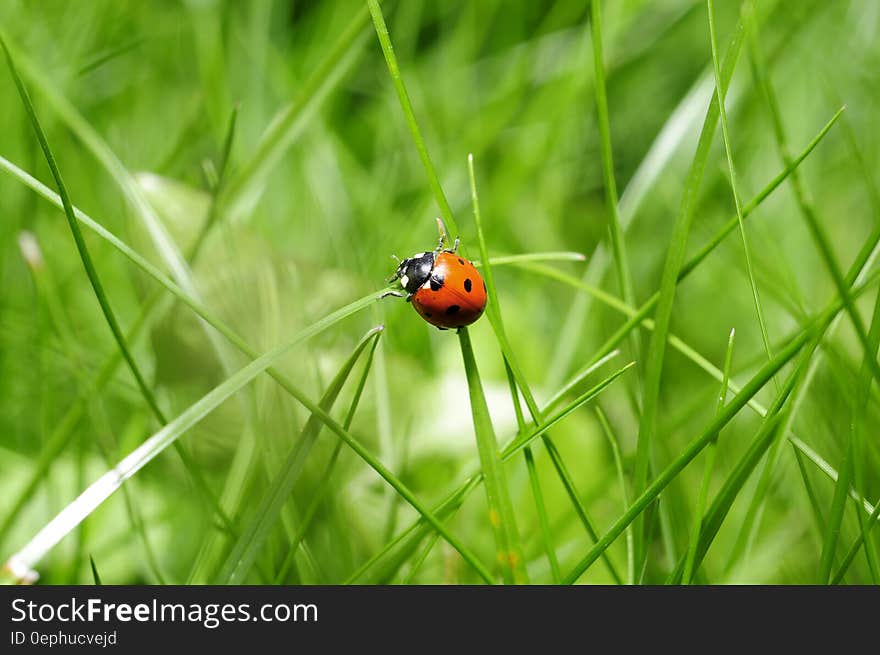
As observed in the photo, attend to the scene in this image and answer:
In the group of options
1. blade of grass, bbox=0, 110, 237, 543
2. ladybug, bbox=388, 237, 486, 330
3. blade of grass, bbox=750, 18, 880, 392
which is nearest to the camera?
blade of grass, bbox=750, 18, 880, 392

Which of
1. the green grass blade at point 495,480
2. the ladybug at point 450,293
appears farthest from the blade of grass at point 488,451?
the ladybug at point 450,293

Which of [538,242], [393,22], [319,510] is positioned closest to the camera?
[319,510]

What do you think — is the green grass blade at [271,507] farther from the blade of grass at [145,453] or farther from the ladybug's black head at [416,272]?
the ladybug's black head at [416,272]

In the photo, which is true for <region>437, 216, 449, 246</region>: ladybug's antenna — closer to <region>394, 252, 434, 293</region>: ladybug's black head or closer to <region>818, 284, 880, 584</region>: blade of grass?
<region>394, 252, 434, 293</region>: ladybug's black head

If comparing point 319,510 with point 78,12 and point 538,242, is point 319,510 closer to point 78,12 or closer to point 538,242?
point 538,242

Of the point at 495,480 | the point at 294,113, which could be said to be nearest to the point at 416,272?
the point at 294,113

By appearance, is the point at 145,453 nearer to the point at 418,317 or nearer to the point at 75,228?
the point at 75,228

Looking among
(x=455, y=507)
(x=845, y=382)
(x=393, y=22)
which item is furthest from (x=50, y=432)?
(x=393, y=22)

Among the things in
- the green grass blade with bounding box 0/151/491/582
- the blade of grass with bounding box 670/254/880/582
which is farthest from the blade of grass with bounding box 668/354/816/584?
the green grass blade with bounding box 0/151/491/582
